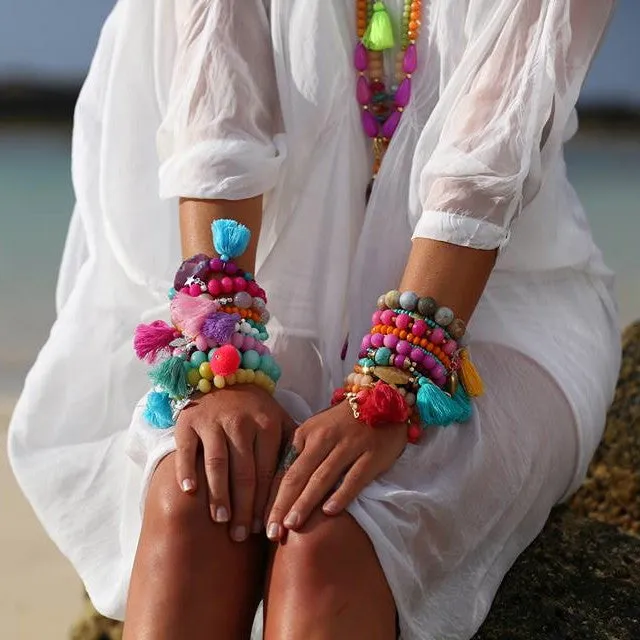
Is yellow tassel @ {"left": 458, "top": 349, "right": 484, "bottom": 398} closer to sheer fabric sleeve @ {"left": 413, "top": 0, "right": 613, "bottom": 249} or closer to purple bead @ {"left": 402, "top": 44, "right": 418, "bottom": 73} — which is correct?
sheer fabric sleeve @ {"left": 413, "top": 0, "right": 613, "bottom": 249}

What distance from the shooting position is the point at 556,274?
126 centimetres

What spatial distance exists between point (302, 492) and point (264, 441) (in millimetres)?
72

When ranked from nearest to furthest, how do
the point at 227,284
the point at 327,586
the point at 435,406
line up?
the point at 327,586 → the point at 435,406 → the point at 227,284

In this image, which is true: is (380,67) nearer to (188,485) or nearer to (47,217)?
(188,485)

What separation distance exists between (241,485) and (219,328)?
0.57ft

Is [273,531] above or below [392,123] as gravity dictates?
below

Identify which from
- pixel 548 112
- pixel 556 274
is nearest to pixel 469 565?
pixel 556 274

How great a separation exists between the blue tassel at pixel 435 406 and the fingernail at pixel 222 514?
221mm

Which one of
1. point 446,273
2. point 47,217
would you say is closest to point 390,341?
point 446,273

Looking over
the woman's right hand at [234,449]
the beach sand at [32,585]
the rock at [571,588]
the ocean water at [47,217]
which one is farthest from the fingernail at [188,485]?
the ocean water at [47,217]

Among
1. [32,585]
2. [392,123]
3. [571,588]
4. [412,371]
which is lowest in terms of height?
[32,585]

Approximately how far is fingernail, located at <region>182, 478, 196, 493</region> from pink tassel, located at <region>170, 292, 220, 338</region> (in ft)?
0.56

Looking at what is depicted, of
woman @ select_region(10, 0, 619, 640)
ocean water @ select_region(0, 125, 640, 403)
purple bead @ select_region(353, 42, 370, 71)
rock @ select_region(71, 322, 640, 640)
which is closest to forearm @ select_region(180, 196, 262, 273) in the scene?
woman @ select_region(10, 0, 619, 640)

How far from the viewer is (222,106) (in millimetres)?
1200
